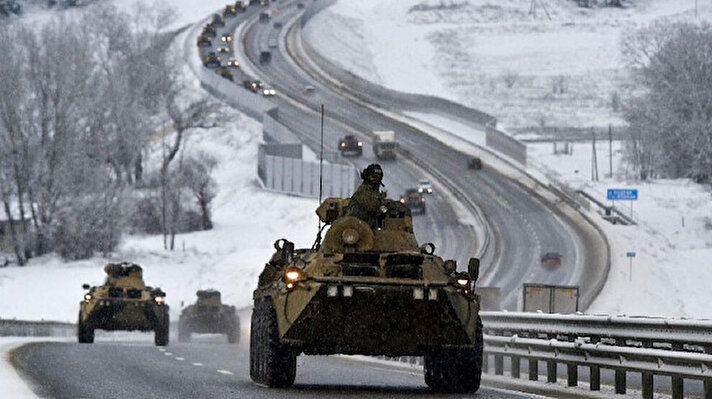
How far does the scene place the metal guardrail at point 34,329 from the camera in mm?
50000

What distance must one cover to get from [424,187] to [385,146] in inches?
432

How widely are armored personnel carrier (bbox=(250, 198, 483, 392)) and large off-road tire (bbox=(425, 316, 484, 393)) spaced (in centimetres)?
1

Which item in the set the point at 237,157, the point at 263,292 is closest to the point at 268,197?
the point at 237,157

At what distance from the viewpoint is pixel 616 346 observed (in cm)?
1991

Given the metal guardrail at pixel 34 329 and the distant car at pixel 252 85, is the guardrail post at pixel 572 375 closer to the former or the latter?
the metal guardrail at pixel 34 329

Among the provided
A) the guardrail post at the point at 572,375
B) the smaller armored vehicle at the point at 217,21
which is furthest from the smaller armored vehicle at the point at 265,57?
the guardrail post at the point at 572,375

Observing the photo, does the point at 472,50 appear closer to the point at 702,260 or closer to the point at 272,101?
the point at 272,101

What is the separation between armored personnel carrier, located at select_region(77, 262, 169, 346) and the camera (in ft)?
130

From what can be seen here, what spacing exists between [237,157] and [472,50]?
A: 67.4 meters

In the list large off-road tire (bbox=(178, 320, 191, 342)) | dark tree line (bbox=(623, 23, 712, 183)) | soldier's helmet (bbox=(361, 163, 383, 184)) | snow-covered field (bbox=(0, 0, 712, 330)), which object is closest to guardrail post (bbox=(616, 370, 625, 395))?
soldier's helmet (bbox=(361, 163, 383, 184))

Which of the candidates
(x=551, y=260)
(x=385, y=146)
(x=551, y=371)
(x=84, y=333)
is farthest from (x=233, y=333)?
(x=385, y=146)

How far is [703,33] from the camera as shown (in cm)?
11338

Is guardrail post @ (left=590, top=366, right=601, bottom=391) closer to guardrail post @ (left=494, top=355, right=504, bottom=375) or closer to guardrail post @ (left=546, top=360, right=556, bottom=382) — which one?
guardrail post @ (left=546, top=360, right=556, bottom=382)

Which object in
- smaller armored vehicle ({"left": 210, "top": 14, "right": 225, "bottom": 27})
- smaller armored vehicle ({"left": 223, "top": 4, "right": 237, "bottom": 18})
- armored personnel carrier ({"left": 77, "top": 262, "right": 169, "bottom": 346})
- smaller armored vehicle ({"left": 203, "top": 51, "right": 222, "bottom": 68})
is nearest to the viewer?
armored personnel carrier ({"left": 77, "top": 262, "right": 169, "bottom": 346})
